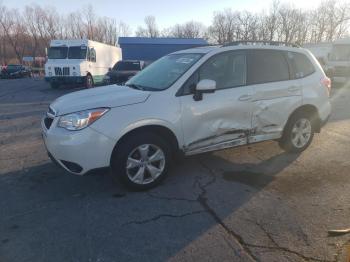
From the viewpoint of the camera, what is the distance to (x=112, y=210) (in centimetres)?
381

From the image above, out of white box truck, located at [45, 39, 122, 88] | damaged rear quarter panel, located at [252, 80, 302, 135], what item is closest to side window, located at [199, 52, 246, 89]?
damaged rear quarter panel, located at [252, 80, 302, 135]

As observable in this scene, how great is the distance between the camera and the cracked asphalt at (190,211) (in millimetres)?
3023

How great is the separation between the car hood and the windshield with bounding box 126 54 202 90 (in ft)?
1.08

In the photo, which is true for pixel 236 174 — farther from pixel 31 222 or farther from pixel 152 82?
pixel 31 222

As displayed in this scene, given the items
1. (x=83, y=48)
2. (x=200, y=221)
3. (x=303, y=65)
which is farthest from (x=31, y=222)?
(x=83, y=48)

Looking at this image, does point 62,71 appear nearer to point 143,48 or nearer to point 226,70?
point 143,48

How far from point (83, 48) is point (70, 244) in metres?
17.2

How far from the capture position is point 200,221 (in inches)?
139

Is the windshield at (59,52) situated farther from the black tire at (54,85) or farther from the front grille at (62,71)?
the black tire at (54,85)

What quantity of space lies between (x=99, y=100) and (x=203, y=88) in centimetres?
134

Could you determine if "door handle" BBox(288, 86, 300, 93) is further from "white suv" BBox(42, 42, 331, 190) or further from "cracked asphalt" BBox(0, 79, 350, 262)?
"cracked asphalt" BBox(0, 79, 350, 262)

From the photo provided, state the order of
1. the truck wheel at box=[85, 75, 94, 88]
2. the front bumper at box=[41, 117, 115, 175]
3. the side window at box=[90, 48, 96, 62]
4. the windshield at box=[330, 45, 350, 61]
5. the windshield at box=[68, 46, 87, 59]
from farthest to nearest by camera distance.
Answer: the windshield at box=[330, 45, 350, 61]
the side window at box=[90, 48, 96, 62]
the truck wheel at box=[85, 75, 94, 88]
the windshield at box=[68, 46, 87, 59]
the front bumper at box=[41, 117, 115, 175]

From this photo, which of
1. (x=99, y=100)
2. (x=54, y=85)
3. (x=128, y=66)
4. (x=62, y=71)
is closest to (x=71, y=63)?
(x=62, y=71)

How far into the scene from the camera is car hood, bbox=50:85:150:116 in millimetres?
4004
